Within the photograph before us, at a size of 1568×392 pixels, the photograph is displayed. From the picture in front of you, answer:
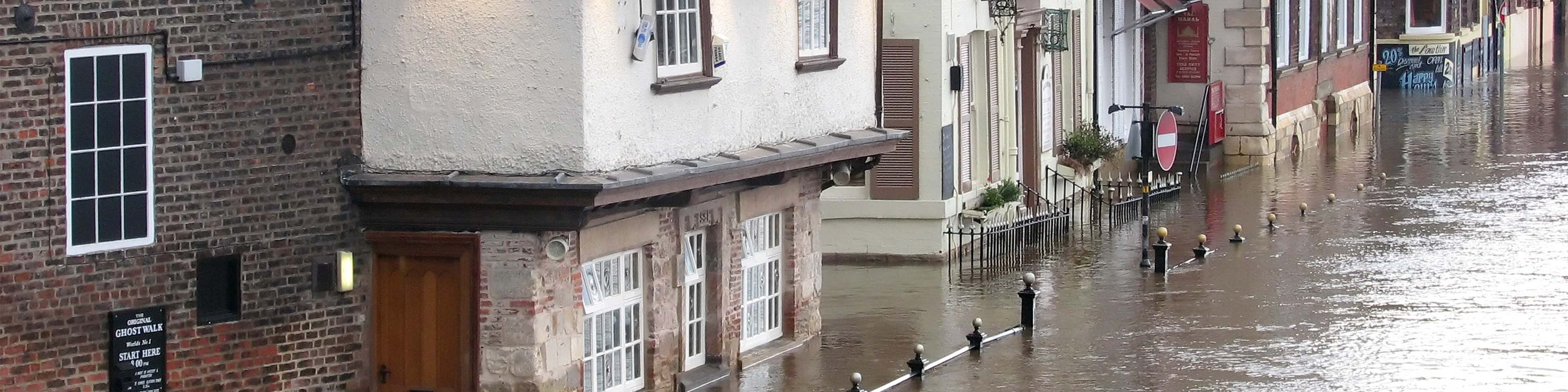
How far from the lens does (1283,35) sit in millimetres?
43688

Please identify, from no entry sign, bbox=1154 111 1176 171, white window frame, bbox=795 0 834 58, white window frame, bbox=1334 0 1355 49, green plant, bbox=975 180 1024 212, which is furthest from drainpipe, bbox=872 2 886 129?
white window frame, bbox=1334 0 1355 49

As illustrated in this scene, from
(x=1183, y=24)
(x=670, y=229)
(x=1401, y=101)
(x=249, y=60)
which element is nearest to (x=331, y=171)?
(x=249, y=60)

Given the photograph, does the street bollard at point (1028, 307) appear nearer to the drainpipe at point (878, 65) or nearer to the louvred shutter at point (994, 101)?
the drainpipe at point (878, 65)

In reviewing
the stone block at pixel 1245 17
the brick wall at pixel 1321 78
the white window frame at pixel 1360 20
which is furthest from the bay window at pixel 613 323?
the white window frame at pixel 1360 20

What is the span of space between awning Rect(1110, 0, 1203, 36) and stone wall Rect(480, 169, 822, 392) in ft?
54.3

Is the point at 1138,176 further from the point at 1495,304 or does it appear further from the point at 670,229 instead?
the point at 670,229

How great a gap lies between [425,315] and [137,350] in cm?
235

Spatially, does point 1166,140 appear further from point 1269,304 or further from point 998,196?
point 1269,304

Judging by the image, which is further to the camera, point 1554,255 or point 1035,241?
point 1035,241

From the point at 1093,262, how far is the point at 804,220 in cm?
730

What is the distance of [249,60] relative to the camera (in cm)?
1598

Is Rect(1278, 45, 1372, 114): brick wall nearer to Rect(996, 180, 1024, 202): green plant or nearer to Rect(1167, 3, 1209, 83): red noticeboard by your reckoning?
Rect(1167, 3, 1209, 83): red noticeboard

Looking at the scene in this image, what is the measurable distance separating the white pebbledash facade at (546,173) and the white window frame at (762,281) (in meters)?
1.60

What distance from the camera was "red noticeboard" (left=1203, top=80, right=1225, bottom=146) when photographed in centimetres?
Result: 4056
